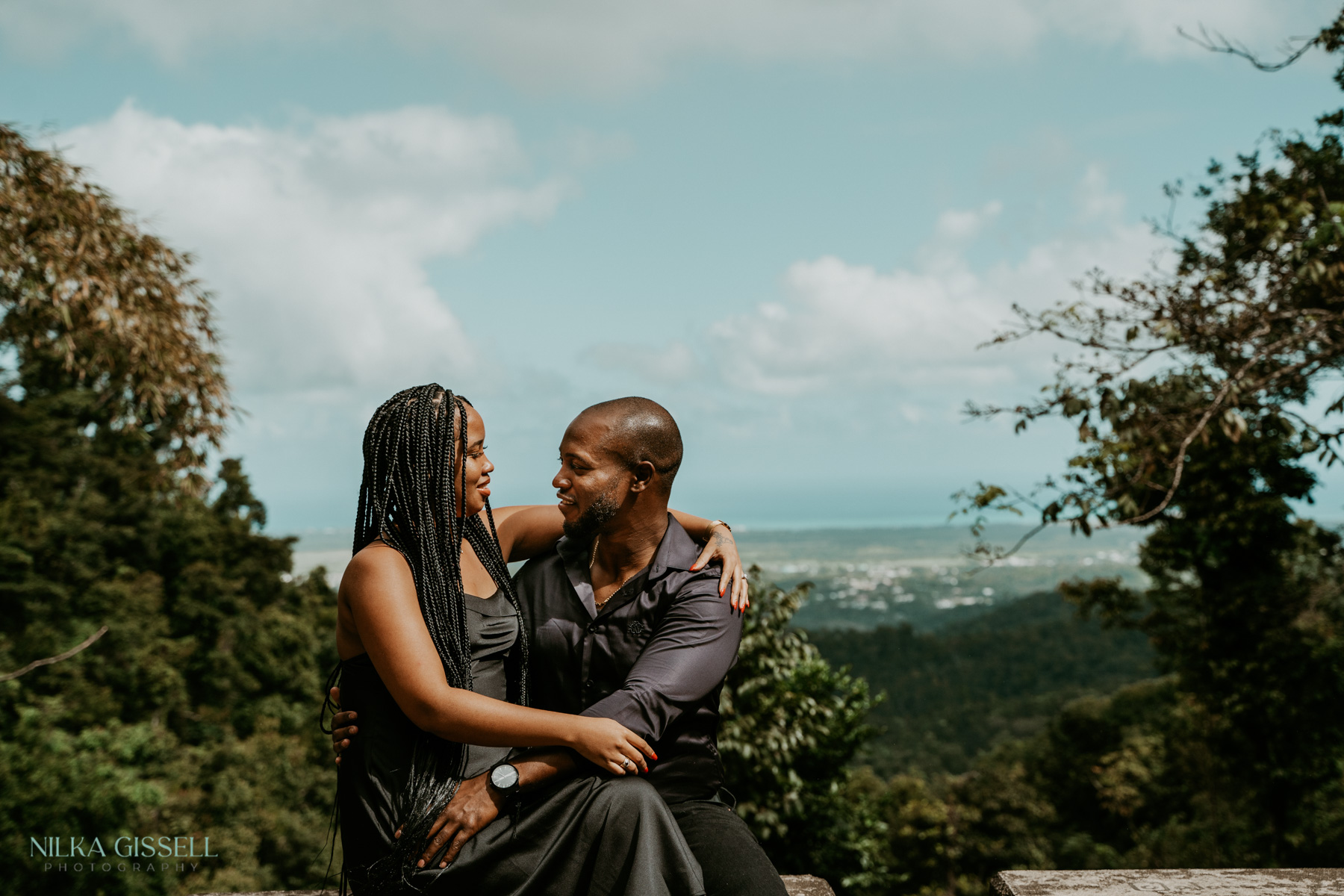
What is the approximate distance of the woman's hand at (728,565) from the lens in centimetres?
257

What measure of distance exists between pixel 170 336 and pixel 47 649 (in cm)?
1635

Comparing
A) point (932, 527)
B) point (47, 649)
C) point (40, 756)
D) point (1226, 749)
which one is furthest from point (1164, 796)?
point (932, 527)

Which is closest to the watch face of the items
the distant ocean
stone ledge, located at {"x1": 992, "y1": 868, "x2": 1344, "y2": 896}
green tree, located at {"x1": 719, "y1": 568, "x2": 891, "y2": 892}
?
stone ledge, located at {"x1": 992, "y1": 868, "x2": 1344, "y2": 896}

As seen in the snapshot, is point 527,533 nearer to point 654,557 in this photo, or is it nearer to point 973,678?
point 654,557

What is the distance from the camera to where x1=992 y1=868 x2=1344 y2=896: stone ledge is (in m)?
2.70

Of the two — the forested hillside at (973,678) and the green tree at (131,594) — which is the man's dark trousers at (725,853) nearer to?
the green tree at (131,594)

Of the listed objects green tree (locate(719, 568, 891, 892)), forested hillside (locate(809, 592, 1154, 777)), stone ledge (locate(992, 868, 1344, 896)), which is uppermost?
stone ledge (locate(992, 868, 1344, 896))

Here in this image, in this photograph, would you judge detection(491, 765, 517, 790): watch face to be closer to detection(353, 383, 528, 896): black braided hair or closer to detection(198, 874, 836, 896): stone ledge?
detection(353, 383, 528, 896): black braided hair

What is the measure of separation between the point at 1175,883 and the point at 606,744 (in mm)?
1930

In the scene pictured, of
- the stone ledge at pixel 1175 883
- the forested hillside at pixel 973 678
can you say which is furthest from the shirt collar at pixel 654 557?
the forested hillside at pixel 973 678

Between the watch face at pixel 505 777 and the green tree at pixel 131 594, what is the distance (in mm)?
6426

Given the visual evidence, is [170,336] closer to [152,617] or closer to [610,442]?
[610,442]

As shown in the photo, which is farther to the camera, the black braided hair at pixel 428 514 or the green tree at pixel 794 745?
the green tree at pixel 794 745

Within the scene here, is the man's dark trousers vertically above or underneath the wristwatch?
underneath
